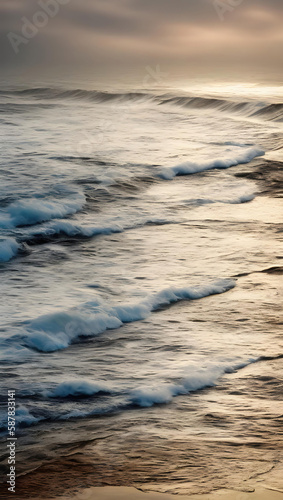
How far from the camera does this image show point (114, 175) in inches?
511

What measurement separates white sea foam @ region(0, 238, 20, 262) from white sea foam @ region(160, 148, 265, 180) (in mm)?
5287

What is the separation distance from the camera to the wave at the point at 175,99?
21828 mm

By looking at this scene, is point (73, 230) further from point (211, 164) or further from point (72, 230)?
point (211, 164)

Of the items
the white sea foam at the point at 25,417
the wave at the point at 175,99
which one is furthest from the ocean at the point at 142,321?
the wave at the point at 175,99

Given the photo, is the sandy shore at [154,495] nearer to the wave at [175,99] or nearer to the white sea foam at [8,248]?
the white sea foam at [8,248]

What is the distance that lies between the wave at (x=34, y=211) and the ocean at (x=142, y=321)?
4 centimetres

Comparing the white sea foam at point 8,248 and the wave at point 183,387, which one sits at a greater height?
the white sea foam at point 8,248

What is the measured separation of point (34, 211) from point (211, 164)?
5.49 m

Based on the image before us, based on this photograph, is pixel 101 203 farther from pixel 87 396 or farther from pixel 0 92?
pixel 0 92

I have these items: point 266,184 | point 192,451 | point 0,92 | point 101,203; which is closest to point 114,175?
point 101,203

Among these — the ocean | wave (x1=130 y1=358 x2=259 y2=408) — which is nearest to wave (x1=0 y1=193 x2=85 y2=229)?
the ocean

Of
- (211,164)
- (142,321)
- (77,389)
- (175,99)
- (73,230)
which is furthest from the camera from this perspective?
(175,99)

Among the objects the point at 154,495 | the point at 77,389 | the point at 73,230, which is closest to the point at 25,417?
the point at 77,389

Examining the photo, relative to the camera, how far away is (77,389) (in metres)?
4.39
